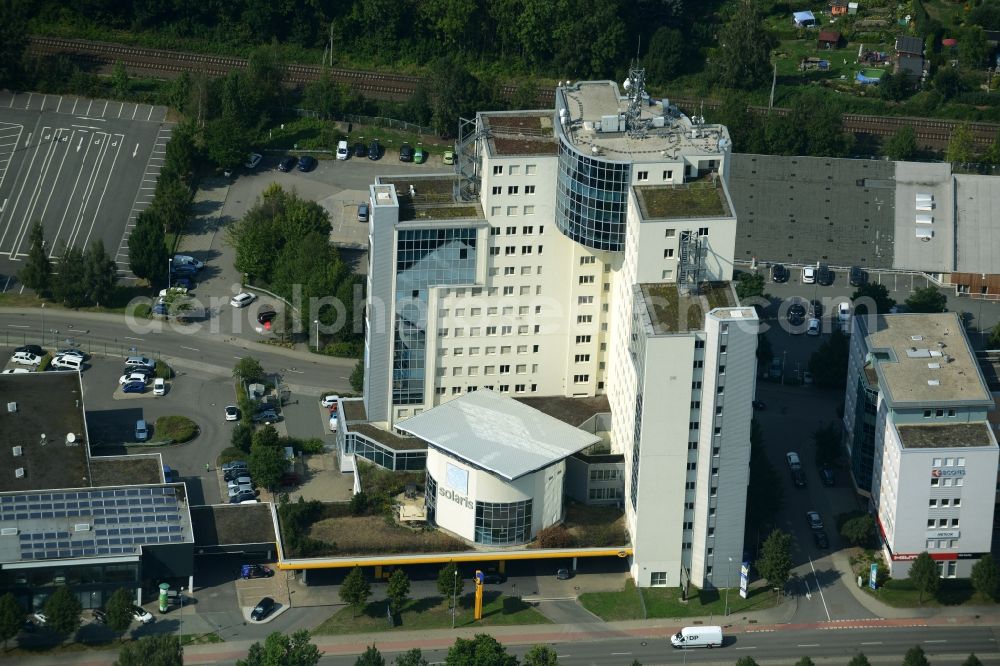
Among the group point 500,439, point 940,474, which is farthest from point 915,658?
point 500,439

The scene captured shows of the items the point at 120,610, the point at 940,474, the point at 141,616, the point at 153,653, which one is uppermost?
the point at 940,474

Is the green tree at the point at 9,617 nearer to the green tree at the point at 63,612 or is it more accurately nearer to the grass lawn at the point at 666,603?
the green tree at the point at 63,612

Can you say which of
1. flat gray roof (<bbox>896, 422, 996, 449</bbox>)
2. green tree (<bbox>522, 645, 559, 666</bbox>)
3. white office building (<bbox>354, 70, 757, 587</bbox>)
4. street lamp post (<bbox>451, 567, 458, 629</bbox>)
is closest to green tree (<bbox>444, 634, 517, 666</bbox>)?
green tree (<bbox>522, 645, 559, 666</bbox>)

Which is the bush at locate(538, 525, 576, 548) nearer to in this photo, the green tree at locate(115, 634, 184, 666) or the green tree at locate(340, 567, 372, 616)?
the green tree at locate(340, 567, 372, 616)

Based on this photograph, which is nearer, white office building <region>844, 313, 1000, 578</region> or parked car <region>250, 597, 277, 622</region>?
parked car <region>250, 597, 277, 622</region>

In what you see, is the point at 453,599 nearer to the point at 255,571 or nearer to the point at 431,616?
the point at 431,616

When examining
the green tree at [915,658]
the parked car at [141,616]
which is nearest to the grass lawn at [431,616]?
the parked car at [141,616]
